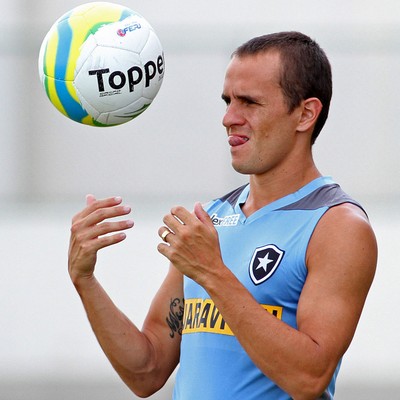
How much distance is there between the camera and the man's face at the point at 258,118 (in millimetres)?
3064

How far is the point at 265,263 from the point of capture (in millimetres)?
2955

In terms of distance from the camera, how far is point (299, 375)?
105 inches

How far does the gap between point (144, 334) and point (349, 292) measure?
2.79 feet

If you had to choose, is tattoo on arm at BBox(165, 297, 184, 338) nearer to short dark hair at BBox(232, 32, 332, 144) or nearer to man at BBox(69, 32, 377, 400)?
man at BBox(69, 32, 377, 400)

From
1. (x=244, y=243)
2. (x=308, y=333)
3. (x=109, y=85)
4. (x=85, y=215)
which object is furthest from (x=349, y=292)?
(x=109, y=85)

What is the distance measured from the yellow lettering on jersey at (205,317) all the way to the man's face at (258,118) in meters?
0.43

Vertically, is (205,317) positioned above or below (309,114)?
below

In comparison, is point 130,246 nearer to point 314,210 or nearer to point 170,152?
point 170,152

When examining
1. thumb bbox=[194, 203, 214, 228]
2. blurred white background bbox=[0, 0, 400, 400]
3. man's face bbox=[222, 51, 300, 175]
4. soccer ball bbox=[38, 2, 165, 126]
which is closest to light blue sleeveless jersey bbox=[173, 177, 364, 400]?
man's face bbox=[222, 51, 300, 175]

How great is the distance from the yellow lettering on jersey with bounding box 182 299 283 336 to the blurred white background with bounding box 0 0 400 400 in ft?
11.2

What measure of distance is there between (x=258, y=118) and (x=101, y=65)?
22.8 inches

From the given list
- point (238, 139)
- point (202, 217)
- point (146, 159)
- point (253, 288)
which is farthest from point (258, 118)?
point (146, 159)

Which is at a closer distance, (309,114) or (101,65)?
(309,114)

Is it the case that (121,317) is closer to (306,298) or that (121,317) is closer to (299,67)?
(306,298)
